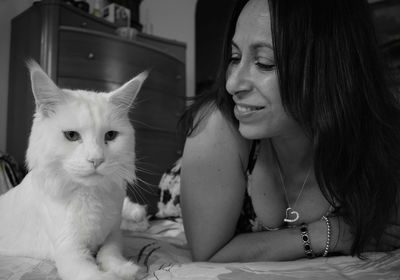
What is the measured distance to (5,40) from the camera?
2254 mm

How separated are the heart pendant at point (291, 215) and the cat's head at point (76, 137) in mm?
482

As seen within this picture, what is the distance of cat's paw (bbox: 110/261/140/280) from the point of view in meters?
0.70

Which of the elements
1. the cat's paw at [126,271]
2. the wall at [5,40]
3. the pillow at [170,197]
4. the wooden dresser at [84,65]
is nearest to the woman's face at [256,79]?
the cat's paw at [126,271]

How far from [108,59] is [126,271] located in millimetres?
1751

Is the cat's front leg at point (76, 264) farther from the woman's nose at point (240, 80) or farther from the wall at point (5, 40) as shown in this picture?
the wall at point (5, 40)

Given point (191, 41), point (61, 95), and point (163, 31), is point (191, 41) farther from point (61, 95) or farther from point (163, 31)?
point (61, 95)

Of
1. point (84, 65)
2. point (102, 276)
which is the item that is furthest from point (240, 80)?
point (84, 65)

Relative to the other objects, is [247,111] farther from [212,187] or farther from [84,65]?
[84,65]

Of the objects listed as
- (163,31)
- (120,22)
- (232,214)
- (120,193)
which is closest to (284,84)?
(232,214)

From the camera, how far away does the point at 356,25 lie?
34.6 inches

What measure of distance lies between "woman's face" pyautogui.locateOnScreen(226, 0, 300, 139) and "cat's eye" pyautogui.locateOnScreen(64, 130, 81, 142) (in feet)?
A: 1.29

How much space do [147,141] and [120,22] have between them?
3.10 feet

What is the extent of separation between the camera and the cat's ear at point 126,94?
0.92 meters

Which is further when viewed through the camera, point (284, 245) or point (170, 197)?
point (170, 197)
